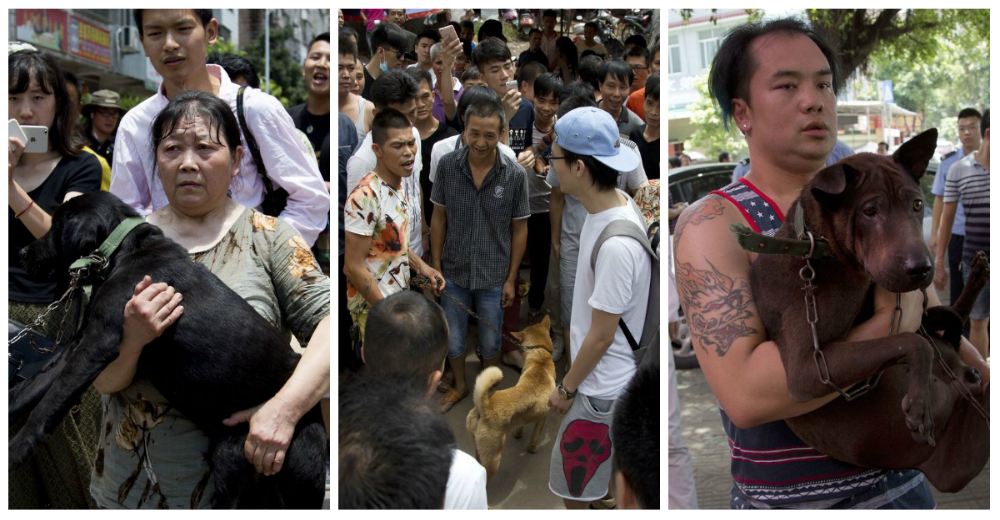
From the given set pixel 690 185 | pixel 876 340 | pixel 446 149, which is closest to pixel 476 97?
pixel 446 149

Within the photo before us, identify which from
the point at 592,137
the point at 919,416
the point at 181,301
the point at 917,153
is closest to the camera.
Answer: the point at 919,416

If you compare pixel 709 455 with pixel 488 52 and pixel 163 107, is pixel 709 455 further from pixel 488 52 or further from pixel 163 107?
pixel 163 107

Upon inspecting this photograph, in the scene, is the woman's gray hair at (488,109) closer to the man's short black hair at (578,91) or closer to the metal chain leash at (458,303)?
the man's short black hair at (578,91)

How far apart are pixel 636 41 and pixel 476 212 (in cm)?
78

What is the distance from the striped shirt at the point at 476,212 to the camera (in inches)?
101

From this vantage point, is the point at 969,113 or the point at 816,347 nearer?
the point at 816,347

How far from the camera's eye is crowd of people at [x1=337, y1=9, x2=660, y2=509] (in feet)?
7.63

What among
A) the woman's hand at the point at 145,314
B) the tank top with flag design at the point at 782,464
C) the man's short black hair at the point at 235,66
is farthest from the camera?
the man's short black hair at the point at 235,66

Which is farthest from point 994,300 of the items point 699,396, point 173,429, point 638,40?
point 699,396

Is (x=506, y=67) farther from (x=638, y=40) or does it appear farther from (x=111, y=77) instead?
(x=111, y=77)

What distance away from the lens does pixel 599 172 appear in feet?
7.97

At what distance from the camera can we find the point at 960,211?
17.7ft

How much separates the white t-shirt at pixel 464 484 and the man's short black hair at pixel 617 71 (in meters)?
1.34

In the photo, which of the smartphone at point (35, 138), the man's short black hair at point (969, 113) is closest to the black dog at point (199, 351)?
the smartphone at point (35, 138)
